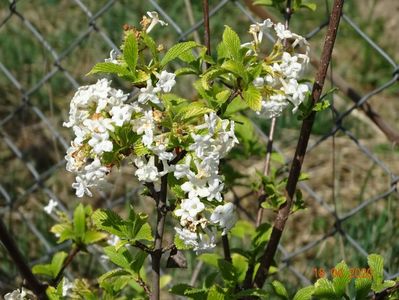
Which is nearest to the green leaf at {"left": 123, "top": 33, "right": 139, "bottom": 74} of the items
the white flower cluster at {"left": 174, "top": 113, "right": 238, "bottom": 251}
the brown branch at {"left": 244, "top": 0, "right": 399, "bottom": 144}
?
the white flower cluster at {"left": 174, "top": 113, "right": 238, "bottom": 251}

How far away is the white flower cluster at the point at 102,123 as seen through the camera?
1.08m

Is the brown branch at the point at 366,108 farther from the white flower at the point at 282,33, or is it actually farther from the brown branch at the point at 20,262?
the brown branch at the point at 20,262

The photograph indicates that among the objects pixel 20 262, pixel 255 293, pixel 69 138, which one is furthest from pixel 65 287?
pixel 69 138

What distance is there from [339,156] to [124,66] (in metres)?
1.83

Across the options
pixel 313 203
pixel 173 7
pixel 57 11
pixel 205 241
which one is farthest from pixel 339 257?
pixel 57 11

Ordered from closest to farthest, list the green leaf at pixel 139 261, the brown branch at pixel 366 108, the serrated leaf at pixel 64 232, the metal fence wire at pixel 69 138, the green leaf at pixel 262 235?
the green leaf at pixel 139 261 → the green leaf at pixel 262 235 → the serrated leaf at pixel 64 232 → the brown branch at pixel 366 108 → the metal fence wire at pixel 69 138

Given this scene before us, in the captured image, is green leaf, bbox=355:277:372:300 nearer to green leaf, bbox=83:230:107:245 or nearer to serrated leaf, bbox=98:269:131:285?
serrated leaf, bbox=98:269:131:285

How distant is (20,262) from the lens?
47.1 inches

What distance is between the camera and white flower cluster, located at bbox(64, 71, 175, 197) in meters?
1.08

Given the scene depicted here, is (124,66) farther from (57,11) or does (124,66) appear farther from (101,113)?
(57,11)

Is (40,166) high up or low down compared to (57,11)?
down

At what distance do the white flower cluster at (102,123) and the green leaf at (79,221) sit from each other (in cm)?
42

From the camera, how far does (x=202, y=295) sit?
1.28 metres

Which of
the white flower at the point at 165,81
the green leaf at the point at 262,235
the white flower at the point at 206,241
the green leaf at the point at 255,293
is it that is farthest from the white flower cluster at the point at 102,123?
the green leaf at the point at 262,235
